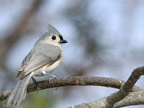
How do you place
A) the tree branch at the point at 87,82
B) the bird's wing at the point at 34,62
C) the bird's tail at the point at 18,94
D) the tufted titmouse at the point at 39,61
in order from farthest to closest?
1. the bird's wing at the point at 34,62
2. the tufted titmouse at the point at 39,61
3. the bird's tail at the point at 18,94
4. the tree branch at the point at 87,82

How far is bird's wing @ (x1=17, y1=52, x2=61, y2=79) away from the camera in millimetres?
4069

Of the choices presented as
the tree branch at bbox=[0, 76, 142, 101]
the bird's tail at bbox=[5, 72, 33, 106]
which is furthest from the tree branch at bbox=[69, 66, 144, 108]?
the bird's tail at bbox=[5, 72, 33, 106]

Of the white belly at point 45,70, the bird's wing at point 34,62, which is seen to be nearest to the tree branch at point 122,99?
the bird's wing at point 34,62

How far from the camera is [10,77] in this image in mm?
5188

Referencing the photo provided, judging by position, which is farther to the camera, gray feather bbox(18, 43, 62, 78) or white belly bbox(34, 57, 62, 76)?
white belly bbox(34, 57, 62, 76)

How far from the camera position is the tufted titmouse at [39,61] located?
364 cm

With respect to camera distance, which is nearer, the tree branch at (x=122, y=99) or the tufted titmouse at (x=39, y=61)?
the tree branch at (x=122, y=99)

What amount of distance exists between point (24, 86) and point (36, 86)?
0.34 feet

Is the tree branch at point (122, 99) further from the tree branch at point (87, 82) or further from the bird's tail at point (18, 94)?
the bird's tail at point (18, 94)

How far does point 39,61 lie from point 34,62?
2.4 inches

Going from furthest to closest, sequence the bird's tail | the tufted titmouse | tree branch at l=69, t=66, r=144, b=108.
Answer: the tufted titmouse < the bird's tail < tree branch at l=69, t=66, r=144, b=108

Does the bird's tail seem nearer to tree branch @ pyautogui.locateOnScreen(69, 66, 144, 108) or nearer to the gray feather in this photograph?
the gray feather

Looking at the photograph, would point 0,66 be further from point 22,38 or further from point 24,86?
point 24,86

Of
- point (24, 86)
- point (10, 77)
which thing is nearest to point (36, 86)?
point (24, 86)
